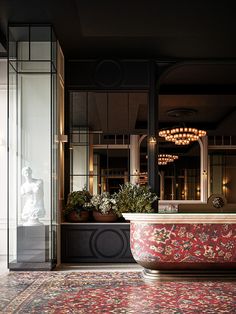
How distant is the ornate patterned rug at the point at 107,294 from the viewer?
5.04 metres

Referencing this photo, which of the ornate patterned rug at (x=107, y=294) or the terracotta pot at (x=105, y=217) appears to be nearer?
the ornate patterned rug at (x=107, y=294)

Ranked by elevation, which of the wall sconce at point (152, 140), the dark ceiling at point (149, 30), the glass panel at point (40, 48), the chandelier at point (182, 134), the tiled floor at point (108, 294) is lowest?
the tiled floor at point (108, 294)

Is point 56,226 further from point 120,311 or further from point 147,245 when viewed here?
point 120,311

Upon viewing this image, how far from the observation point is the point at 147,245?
652 centimetres

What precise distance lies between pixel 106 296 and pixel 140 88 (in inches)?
151

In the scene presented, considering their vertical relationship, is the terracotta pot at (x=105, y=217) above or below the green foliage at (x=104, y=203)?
below

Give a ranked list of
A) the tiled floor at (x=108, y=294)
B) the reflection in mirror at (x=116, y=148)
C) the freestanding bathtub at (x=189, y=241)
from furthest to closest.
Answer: the reflection in mirror at (x=116, y=148) → the freestanding bathtub at (x=189, y=241) → the tiled floor at (x=108, y=294)

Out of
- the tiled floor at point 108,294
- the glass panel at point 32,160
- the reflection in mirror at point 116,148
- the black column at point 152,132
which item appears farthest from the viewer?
the reflection in mirror at point 116,148

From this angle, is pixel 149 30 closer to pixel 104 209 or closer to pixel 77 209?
pixel 104 209

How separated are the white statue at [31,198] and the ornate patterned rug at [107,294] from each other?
0.78m

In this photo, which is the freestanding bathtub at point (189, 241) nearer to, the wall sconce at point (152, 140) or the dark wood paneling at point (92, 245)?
the dark wood paneling at point (92, 245)

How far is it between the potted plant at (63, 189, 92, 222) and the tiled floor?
1085 mm

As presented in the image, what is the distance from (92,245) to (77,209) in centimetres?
62

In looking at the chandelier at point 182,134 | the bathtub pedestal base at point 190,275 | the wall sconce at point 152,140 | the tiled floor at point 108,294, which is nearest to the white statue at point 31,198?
the tiled floor at point 108,294
